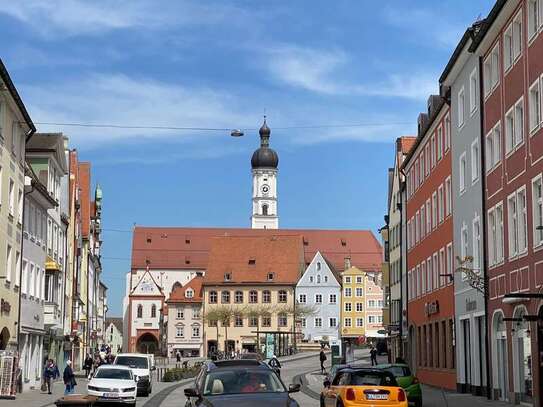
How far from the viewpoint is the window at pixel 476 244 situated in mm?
35375

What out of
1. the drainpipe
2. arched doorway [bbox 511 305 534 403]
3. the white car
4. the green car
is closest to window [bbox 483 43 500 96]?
the drainpipe

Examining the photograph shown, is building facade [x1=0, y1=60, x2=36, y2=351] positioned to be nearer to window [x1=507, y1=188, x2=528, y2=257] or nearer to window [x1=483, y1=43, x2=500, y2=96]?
window [x1=483, y1=43, x2=500, y2=96]

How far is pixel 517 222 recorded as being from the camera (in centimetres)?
2942

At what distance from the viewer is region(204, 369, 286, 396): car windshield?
16844 mm

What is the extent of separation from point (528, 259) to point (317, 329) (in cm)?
9946

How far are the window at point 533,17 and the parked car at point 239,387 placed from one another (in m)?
14.5

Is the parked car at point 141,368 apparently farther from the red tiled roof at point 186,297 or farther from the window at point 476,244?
the red tiled roof at point 186,297

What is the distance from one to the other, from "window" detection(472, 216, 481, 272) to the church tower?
142 m

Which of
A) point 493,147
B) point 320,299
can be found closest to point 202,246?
point 320,299

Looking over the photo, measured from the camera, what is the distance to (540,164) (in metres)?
26.5

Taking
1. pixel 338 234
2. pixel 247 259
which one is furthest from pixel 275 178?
pixel 247 259

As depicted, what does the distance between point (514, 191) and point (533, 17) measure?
18.2 feet

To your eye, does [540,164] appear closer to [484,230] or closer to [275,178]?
[484,230]

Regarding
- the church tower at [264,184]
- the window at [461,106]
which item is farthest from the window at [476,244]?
the church tower at [264,184]
